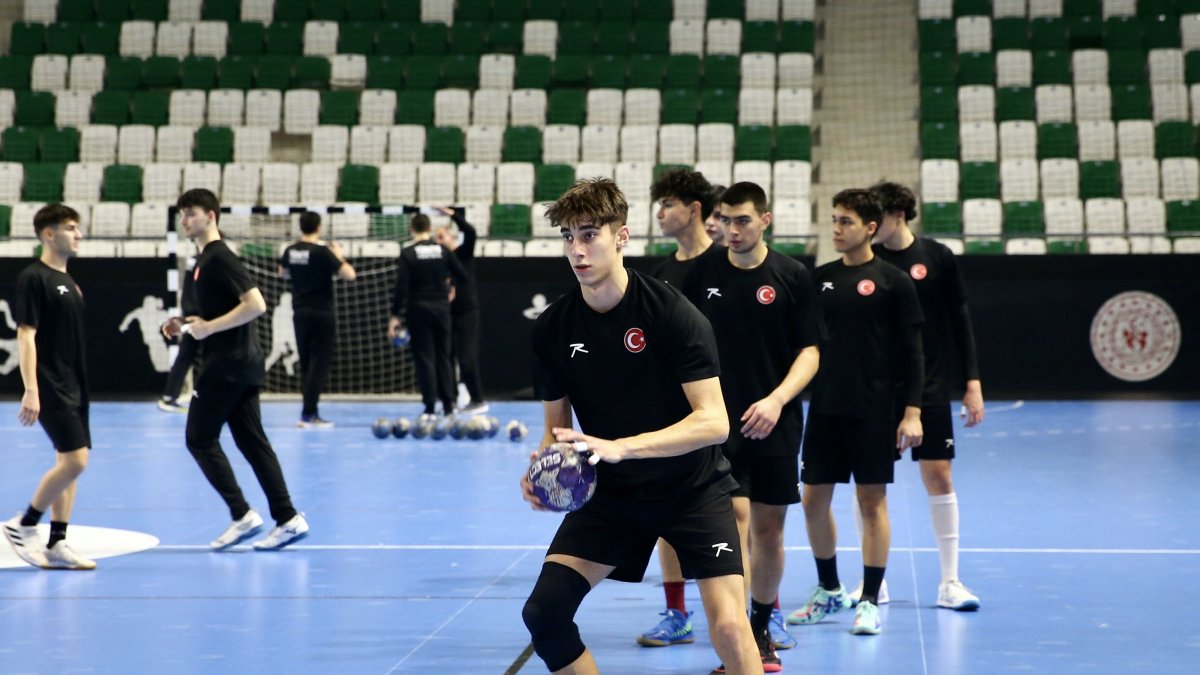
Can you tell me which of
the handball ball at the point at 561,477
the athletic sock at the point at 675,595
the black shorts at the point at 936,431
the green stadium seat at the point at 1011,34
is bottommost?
the athletic sock at the point at 675,595

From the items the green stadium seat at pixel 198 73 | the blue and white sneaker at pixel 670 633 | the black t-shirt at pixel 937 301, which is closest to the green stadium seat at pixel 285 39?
the green stadium seat at pixel 198 73

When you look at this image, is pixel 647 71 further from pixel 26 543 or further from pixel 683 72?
pixel 26 543

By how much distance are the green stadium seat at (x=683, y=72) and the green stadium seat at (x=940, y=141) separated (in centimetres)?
380

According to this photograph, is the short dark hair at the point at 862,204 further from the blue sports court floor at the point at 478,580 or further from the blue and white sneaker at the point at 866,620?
the blue sports court floor at the point at 478,580

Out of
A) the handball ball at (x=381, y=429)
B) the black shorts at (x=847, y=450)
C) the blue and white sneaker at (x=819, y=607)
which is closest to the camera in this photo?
the black shorts at (x=847, y=450)

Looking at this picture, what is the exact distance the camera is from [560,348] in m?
4.39

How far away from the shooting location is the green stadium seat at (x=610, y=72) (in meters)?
22.6

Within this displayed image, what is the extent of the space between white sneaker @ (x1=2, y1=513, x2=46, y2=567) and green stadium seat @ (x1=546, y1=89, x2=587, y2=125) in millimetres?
14846

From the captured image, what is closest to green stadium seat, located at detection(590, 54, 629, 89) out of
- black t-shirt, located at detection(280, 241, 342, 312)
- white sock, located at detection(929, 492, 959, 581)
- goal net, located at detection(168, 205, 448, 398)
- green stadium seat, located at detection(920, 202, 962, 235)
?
goal net, located at detection(168, 205, 448, 398)

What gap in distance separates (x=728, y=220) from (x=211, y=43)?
19916 millimetres

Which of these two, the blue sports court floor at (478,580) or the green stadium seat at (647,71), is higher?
the green stadium seat at (647,71)

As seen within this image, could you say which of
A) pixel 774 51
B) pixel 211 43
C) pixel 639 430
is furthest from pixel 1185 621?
pixel 211 43

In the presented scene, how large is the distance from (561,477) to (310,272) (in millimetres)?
11940

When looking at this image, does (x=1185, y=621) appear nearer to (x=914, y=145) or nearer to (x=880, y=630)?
(x=880, y=630)
